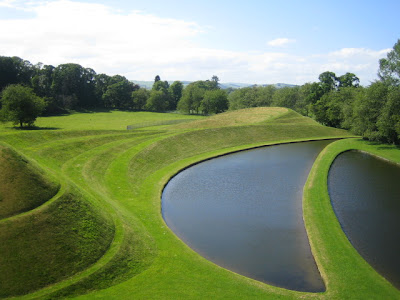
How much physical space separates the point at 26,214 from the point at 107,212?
755 centimetres

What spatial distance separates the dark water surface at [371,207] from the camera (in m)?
24.4

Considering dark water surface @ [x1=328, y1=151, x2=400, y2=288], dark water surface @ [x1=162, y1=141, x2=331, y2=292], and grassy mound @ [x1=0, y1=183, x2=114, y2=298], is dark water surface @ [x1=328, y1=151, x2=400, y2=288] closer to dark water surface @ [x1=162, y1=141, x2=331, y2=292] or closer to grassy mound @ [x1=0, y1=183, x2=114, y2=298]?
dark water surface @ [x1=162, y1=141, x2=331, y2=292]

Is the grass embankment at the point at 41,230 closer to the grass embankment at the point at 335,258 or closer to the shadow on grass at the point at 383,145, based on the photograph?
the grass embankment at the point at 335,258

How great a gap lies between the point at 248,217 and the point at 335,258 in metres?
9.46

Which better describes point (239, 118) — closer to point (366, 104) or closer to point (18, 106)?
point (366, 104)

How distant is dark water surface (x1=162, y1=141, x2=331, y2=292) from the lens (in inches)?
910

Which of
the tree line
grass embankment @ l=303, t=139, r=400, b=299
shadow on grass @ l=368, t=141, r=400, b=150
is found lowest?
grass embankment @ l=303, t=139, r=400, b=299

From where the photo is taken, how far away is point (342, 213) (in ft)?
108

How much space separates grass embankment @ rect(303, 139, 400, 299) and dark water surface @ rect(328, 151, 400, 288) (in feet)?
3.31

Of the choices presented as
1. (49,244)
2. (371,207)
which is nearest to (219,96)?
(371,207)

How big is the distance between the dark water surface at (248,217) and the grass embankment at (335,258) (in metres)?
0.81

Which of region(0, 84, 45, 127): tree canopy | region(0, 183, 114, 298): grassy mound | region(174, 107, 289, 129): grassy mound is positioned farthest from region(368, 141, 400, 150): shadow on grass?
region(0, 84, 45, 127): tree canopy

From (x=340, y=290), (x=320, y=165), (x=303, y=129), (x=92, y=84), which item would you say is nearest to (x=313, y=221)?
(x=340, y=290)

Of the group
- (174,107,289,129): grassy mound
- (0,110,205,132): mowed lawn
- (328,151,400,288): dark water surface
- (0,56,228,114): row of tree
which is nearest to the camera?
(328,151,400,288): dark water surface
